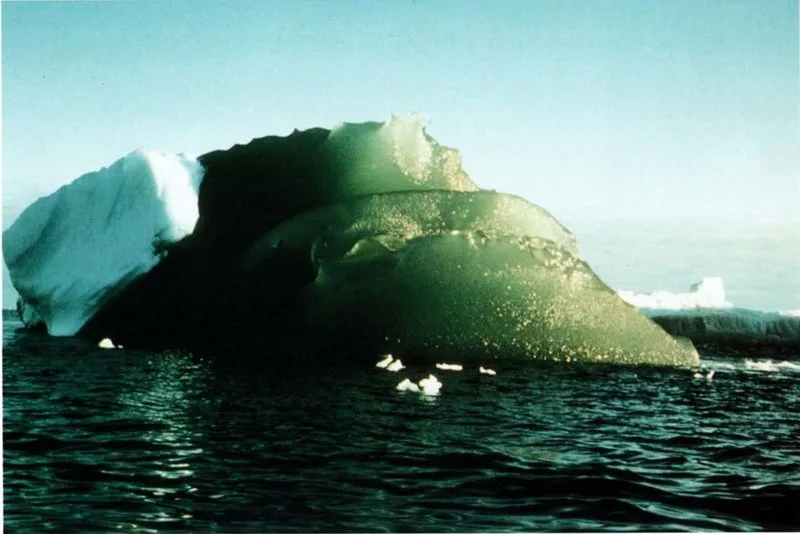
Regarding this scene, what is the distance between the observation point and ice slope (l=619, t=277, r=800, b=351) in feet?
42.3

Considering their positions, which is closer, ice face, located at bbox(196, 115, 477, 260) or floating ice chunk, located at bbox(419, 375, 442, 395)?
floating ice chunk, located at bbox(419, 375, 442, 395)

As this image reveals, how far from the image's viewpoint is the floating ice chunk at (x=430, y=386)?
649 centimetres

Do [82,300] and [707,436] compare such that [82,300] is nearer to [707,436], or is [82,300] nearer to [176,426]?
[176,426]

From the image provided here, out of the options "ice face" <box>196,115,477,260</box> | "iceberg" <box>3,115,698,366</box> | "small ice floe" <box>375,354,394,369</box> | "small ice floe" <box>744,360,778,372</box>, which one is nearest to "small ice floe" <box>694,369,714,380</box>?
"iceberg" <box>3,115,698,366</box>

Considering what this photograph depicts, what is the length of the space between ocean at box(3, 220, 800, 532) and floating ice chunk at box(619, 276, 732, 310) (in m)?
3.92

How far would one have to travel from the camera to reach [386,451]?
4.66 metres

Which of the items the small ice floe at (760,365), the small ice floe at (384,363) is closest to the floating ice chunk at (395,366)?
the small ice floe at (384,363)

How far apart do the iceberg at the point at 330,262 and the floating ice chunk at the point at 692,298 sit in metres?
2.53

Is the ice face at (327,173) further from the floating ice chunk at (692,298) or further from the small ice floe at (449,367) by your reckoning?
the floating ice chunk at (692,298)

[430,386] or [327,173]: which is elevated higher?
[327,173]

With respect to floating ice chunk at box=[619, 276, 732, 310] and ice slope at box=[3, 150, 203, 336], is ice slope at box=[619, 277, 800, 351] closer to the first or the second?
floating ice chunk at box=[619, 276, 732, 310]

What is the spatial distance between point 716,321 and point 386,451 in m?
10.4

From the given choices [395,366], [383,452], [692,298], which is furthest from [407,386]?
[692,298]

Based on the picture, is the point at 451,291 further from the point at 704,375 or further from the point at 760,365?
the point at 760,365
